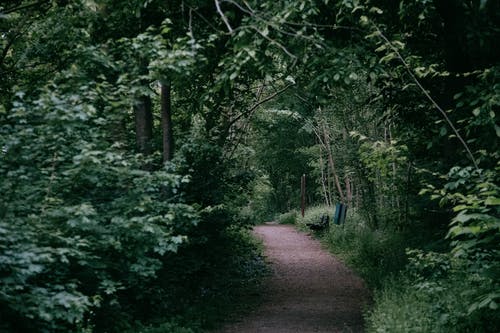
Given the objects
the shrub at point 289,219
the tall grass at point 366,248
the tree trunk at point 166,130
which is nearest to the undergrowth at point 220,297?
the tree trunk at point 166,130

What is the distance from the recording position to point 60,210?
509 centimetres

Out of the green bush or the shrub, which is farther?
the shrub

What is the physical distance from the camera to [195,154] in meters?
9.84

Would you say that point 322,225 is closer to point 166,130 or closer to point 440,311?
point 166,130

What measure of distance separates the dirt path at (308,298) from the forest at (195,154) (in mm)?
564

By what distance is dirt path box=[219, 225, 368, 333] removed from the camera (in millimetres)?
8688

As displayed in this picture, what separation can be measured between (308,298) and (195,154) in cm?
414

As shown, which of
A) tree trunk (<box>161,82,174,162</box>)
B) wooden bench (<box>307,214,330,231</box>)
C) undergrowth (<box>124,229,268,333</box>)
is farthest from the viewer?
wooden bench (<box>307,214,330,231</box>)

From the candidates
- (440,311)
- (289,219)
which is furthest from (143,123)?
(289,219)

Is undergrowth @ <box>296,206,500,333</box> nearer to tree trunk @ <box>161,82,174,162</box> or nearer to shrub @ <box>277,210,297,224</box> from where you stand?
tree trunk @ <box>161,82,174,162</box>

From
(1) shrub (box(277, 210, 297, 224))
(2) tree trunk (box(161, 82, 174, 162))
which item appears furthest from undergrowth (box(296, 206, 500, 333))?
(1) shrub (box(277, 210, 297, 224))

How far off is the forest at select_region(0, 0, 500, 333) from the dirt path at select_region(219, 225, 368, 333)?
564 millimetres

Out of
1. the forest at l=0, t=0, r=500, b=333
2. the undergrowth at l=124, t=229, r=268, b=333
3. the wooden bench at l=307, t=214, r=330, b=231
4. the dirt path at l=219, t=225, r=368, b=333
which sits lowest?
the dirt path at l=219, t=225, r=368, b=333

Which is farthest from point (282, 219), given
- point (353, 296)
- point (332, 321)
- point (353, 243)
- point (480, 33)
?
point (480, 33)
